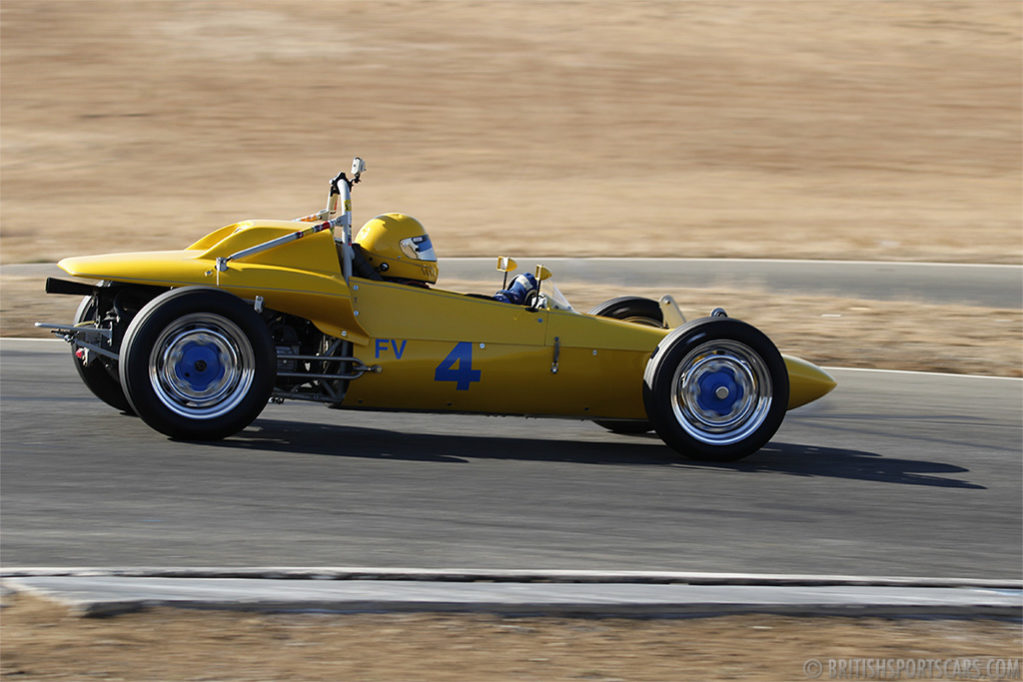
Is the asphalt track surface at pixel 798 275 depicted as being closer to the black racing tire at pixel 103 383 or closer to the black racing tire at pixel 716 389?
the black racing tire at pixel 716 389

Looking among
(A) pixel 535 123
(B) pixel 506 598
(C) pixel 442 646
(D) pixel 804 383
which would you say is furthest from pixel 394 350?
(A) pixel 535 123

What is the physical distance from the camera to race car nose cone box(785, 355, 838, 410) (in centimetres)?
780

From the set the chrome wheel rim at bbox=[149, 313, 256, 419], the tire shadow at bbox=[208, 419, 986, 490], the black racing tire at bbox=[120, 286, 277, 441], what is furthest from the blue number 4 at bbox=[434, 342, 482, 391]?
the chrome wheel rim at bbox=[149, 313, 256, 419]

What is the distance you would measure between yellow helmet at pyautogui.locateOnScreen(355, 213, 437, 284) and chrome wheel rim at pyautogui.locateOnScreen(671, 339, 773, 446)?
1.69m

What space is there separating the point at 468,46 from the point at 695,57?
616 centimetres

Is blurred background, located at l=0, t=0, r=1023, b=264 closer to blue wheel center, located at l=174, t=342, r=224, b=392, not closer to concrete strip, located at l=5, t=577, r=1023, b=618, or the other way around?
blue wheel center, located at l=174, t=342, r=224, b=392

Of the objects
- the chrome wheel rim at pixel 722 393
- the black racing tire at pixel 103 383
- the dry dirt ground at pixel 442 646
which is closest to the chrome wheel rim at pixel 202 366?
the black racing tire at pixel 103 383

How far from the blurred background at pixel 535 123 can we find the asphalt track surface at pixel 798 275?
5.14 feet

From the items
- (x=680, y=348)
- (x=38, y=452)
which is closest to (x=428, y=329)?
(x=680, y=348)

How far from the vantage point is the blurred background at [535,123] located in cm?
2156

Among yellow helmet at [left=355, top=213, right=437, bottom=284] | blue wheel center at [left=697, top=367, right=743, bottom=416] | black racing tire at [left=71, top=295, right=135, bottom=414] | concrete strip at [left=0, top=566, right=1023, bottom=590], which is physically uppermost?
yellow helmet at [left=355, top=213, right=437, bottom=284]

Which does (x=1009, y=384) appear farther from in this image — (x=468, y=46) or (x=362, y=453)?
(x=468, y=46)

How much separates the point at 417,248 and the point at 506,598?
148 inches

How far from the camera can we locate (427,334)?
7.37 metres
